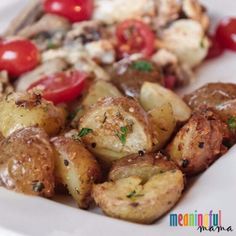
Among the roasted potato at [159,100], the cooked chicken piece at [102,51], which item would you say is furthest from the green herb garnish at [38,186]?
the cooked chicken piece at [102,51]

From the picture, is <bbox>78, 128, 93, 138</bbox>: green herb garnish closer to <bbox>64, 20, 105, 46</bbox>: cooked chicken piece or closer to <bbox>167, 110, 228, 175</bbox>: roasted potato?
<bbox>167, 110, 228, 175</bbox>: roasted potato

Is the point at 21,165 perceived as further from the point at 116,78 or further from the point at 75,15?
the point at 75,15

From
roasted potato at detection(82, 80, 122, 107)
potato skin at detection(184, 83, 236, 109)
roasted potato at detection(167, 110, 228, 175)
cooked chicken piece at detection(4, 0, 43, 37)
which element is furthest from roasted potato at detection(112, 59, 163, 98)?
cooked chicken piece at detection(4, 0, 43, 37)

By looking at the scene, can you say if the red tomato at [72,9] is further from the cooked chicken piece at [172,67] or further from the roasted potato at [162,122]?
the roasted potato at [162,122]

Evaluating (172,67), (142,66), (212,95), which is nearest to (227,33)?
(172,67)

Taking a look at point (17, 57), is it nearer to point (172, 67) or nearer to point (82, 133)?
point (172, 67)

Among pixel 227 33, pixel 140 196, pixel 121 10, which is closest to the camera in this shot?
pixel 140 196
